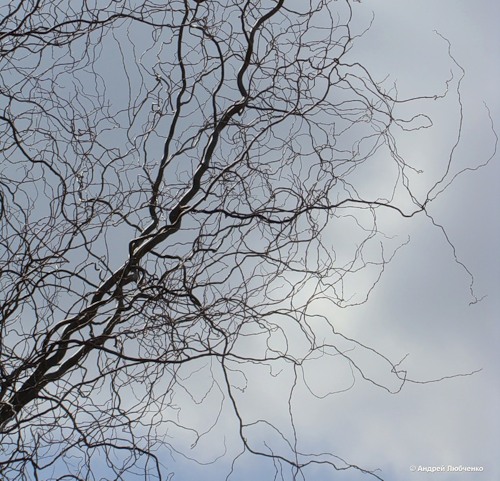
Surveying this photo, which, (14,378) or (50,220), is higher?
(50,220)

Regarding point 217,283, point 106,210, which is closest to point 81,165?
point 106,210

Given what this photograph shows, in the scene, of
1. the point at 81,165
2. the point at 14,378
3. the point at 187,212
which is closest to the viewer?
the point at 14,378

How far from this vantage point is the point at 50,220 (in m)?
2.81

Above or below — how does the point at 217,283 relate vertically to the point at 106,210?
below

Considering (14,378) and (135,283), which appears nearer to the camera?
(14,378)

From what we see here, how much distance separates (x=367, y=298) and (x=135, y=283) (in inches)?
26.4

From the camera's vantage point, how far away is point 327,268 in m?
2.82

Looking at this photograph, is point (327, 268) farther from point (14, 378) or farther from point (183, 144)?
point (14, 378)

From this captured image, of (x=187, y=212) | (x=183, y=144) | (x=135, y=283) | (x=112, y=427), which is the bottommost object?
(x=112, y=427)

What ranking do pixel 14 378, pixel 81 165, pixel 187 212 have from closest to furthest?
pixel 14 378
pixel 187 212
pixel 81 165

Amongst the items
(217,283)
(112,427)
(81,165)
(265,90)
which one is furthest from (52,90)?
(112,427)

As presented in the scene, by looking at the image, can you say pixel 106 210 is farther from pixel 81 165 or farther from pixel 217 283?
pixel 217 283

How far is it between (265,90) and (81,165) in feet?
2.01

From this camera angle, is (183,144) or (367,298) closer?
(367,298)
